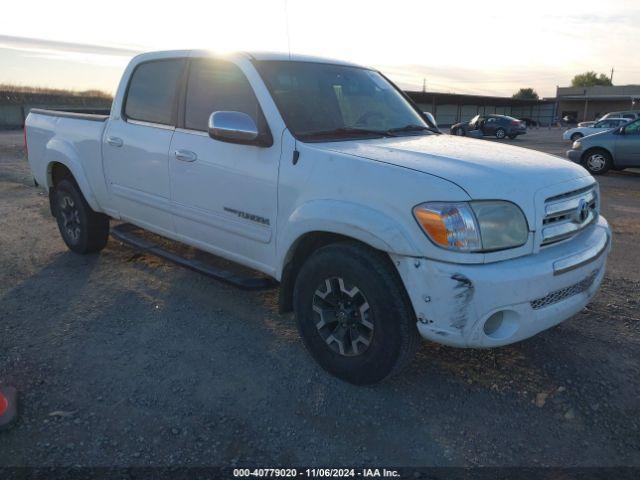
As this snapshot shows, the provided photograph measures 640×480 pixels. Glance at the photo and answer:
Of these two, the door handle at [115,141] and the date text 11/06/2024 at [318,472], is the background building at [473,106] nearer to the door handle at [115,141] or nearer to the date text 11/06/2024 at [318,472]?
the door handle at [115,141]

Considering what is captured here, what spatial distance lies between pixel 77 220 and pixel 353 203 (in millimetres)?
3818

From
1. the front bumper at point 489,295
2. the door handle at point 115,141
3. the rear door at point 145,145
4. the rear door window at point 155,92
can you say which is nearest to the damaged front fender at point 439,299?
the front bumper at point 489,295

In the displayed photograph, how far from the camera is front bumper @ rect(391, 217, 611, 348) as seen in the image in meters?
2.65

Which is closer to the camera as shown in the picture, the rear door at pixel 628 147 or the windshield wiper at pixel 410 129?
the windshield wiper at pixel 410 129

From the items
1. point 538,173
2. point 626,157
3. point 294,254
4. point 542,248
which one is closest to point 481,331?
point 542,248

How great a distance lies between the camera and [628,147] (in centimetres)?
1288

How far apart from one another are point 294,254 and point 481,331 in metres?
1.28

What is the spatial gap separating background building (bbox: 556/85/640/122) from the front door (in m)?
69.8

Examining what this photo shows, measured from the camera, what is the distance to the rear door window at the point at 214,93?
379 centimetres

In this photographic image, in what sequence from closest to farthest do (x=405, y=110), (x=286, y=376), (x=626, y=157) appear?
(x=286, y=376) < (x=405, y=110) < (x=626, y=157)

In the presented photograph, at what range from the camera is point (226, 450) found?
269 cm

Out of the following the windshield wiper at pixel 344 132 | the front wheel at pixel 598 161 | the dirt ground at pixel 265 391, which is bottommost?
the dirt ground at pixel 265 391

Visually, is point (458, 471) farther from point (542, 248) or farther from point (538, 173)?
point (538, 173)

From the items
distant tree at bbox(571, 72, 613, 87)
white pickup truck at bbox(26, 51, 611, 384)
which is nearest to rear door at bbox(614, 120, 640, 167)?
white pickup truck at bbox(26, 51, 611, 384)
